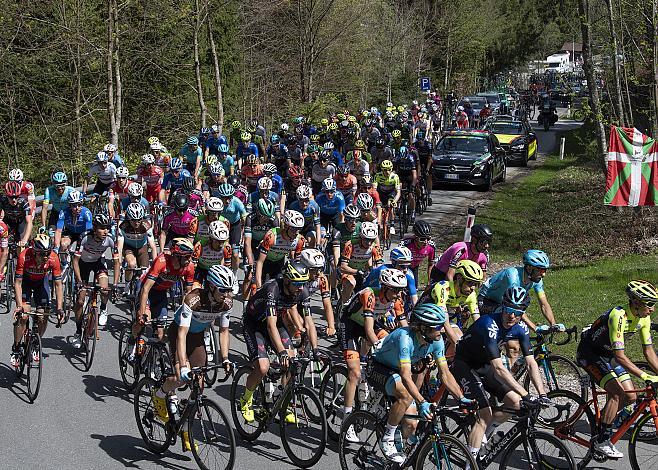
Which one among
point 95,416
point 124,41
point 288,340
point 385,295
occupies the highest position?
point 124,41

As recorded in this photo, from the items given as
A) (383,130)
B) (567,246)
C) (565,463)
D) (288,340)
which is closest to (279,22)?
(383,130)

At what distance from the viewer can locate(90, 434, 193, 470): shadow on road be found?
8.83 m

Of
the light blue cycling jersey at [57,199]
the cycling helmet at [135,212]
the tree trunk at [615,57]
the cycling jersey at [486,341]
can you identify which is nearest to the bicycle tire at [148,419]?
the cycling jersey at [486,341]

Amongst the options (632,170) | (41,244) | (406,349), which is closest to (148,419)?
(406,349)

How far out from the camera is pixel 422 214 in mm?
23938

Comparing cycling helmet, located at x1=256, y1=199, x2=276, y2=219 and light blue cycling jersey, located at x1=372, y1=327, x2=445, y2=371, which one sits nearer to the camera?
light blue cycling jersey, located at x1=372, y1=327, x2=445, y2=371

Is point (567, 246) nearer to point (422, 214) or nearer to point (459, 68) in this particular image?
point (422, 214)

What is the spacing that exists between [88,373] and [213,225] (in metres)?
2.65

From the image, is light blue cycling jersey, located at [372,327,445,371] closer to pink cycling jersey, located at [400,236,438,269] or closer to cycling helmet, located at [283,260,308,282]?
cycling helmet, located at [283,260,308,282]

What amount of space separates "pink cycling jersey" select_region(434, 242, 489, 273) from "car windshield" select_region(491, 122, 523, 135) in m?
25.2

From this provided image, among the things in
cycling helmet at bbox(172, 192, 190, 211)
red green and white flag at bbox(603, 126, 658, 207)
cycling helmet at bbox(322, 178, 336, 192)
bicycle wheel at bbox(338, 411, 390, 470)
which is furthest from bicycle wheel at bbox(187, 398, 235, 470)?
red green and white flag at bbox(603, 126, 658, 207)

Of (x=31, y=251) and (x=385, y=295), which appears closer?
(x=385, y=295)

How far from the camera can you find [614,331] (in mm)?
8398

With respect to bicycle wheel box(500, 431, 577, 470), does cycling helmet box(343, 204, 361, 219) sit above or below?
above
